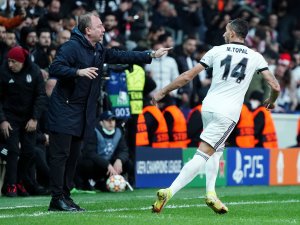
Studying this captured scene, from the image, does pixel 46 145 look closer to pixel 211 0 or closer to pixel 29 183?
pixel 29 183

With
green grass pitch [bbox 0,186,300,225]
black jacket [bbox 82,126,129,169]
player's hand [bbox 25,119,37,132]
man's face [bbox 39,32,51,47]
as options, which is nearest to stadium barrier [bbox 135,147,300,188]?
black jacket [bbox 82,126,129,169]

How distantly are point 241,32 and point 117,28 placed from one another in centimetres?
964

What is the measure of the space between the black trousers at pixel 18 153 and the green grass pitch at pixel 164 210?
510 millimetres

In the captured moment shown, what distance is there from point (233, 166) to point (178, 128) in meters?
1.19

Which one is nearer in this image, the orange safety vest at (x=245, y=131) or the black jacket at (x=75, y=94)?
the black jacket at (x=75, y=94)

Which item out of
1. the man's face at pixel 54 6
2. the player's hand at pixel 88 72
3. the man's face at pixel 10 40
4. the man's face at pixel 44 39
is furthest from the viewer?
the man's face at pixel 54 6

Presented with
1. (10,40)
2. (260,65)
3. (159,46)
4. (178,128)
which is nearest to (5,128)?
(10,40)

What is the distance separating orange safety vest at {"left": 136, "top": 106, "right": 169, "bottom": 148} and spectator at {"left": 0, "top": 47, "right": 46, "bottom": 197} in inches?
110

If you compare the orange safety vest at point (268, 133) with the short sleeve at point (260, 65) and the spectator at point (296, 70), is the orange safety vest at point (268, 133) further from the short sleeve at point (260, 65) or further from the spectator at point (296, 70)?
the short sleeve at point (260, 65)

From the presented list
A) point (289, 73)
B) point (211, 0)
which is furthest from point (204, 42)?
point (289, 73)

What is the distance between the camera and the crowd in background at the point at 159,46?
16.7m

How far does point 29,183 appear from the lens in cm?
1548

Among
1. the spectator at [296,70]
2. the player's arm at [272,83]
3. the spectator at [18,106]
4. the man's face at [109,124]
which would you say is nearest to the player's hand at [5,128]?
the spectator at [18,106]

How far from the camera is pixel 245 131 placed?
19031 mm
